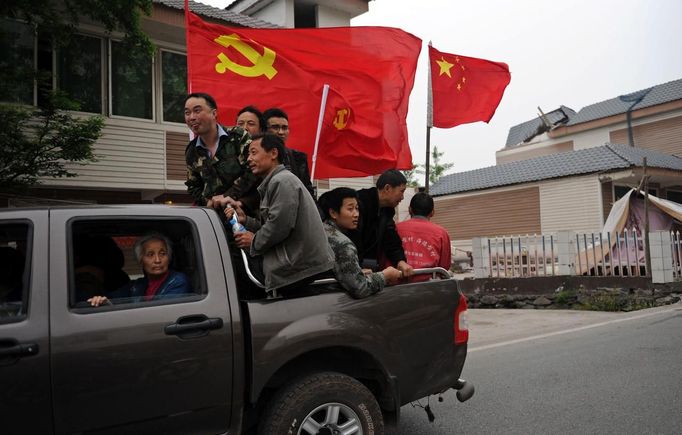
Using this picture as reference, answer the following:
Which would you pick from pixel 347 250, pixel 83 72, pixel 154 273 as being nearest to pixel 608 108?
pixel 83 72

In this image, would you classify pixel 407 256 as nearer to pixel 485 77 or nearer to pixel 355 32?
pixel 355 32

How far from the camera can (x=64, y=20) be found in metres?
9.61

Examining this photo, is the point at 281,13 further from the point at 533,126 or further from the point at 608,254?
the point at 533,126

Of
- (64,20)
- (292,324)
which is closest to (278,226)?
(292,324)

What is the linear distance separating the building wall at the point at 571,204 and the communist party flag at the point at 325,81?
15.2 m

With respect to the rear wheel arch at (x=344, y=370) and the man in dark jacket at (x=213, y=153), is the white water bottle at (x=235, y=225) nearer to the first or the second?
the man in dark jacket at (x=213, y=153)

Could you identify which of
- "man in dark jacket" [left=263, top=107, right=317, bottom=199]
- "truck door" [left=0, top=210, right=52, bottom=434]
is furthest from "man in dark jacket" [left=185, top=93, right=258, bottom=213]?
"truck door" [left=0, top=210, right=52, bottom=434]

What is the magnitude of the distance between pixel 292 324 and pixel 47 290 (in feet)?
3.75

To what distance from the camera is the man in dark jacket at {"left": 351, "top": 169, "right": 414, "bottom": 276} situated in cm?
405

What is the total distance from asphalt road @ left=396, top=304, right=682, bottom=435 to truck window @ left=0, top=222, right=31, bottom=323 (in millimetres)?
2772

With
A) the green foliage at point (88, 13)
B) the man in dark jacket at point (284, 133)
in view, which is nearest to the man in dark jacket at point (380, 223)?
the man in dark jacket at point (284, 133)

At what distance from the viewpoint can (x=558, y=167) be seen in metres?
21.5

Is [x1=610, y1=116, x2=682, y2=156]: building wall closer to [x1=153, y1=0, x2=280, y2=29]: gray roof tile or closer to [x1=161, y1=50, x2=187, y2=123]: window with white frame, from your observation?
[x1=153, y1=0, x2=280, y2=29]: gray roof tile

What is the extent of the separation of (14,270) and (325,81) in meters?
4.53
